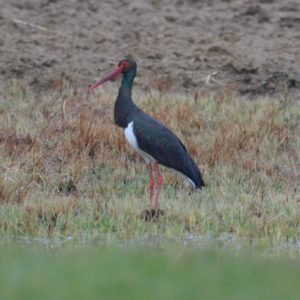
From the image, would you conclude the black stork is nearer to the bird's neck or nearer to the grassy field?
the bird's neck

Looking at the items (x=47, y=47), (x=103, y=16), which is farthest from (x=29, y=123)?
(x=103, y=16)

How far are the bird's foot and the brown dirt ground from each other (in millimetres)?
4490

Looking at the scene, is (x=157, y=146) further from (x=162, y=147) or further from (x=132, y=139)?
(x=132, y=139)

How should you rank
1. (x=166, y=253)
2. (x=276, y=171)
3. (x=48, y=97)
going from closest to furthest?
(x=166, y=253), (x=276, y=171), (x=48, y=97)

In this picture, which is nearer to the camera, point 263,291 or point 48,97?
point 263,291

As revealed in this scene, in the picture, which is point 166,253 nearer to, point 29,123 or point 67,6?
point 29,123

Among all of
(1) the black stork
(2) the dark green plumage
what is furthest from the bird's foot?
(2) the dark green plumage

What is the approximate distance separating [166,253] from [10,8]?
8.47 metres

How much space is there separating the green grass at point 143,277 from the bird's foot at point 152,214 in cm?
217

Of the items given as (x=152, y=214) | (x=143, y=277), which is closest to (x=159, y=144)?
(x=152, y=214)

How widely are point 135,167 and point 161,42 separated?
3.75m

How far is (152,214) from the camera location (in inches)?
387

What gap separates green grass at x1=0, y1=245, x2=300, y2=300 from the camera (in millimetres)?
6016

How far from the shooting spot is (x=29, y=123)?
13.0 meters
